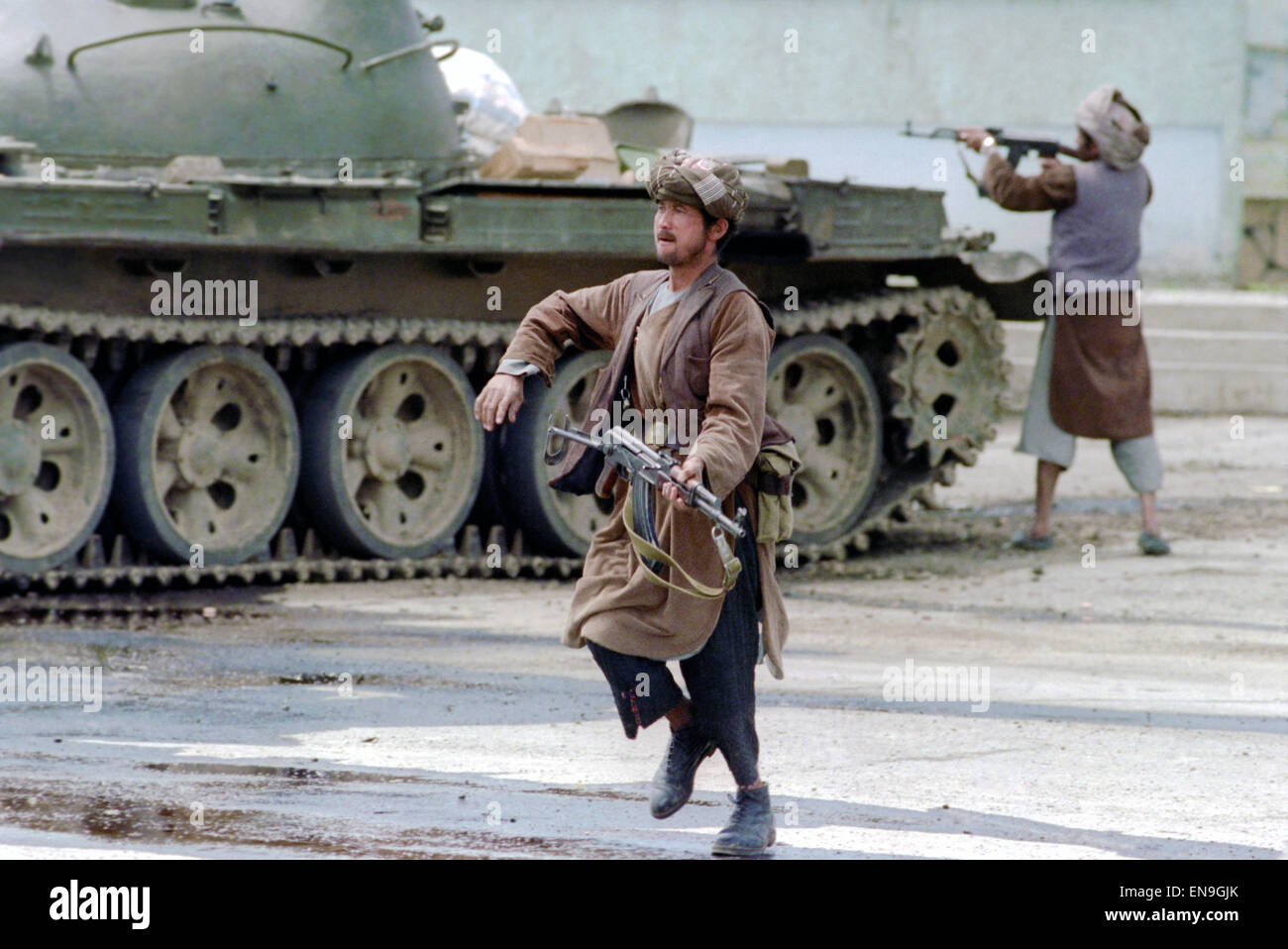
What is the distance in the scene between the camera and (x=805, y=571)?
37.6ft

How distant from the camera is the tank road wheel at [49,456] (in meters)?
9.59

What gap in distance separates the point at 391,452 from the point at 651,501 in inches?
222

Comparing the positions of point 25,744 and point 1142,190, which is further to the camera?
point 1142,190

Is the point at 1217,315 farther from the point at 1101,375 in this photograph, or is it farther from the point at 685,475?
the point at 685,475

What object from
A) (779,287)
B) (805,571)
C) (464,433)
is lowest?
(805,571)

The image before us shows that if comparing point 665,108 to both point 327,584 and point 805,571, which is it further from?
point 327,584

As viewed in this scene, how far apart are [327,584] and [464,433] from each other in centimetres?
108

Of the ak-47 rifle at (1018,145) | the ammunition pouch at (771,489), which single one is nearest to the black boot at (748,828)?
the ammunition pouch at (771,489)

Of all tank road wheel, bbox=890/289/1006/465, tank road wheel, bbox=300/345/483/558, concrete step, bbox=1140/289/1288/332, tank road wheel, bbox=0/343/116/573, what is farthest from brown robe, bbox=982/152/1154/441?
concrete step, bbox=1140/289/1288/332

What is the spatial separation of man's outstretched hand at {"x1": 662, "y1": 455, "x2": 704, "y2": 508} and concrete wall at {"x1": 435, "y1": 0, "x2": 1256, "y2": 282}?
21.4m

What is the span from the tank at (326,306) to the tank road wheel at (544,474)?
0.06ft

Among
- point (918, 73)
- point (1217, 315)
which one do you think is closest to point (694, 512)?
point (1217, 315)

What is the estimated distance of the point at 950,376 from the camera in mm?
12352

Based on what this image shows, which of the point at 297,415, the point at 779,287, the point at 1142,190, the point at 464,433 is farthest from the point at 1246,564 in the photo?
the point at 297,415
